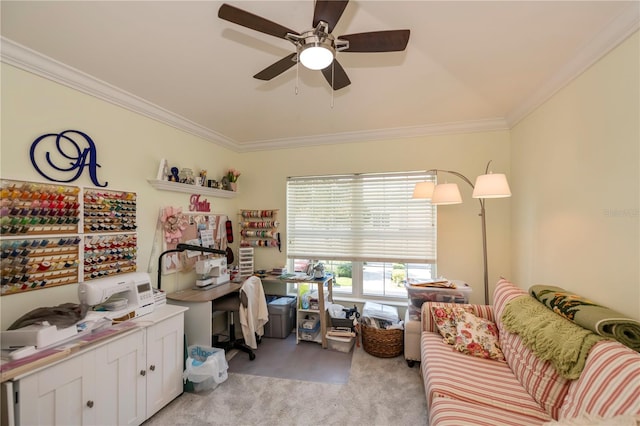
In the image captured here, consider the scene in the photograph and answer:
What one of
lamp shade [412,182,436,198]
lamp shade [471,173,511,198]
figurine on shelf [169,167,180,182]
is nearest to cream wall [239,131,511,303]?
lamp shade [412,182,436,198]

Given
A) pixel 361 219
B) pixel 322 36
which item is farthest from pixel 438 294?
pixel 322 36

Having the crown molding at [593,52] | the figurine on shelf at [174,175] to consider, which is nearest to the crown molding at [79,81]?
the figurine on shelf at [174,175]

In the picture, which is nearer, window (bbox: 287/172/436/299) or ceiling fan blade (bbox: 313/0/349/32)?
ceiling fan blade (bbox: 313/0/349/32)

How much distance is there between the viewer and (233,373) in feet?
8.11

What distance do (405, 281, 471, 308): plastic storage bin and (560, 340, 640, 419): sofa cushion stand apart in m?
1.29

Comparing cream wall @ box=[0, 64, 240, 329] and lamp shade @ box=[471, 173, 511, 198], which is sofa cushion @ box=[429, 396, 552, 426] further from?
cream wall @ box=[0, 64, 240, 329]

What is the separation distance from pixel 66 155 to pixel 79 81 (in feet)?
1.83

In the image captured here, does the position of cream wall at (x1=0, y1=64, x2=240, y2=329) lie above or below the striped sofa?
above

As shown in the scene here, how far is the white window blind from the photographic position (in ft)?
10.3

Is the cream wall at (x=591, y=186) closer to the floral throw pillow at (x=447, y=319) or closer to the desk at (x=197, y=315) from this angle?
the floral throw pillow at (x=447, y=319)

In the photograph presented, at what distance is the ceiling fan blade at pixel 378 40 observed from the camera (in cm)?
129

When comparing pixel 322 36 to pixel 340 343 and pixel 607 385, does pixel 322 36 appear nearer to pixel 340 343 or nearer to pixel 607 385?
pixel 607 385

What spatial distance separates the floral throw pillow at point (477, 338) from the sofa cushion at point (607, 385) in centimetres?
67

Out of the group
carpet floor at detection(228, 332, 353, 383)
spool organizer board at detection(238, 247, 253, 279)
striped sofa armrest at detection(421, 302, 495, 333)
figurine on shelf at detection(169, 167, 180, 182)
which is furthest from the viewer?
spool organizer board at detection(238, 247, 253, 279)
